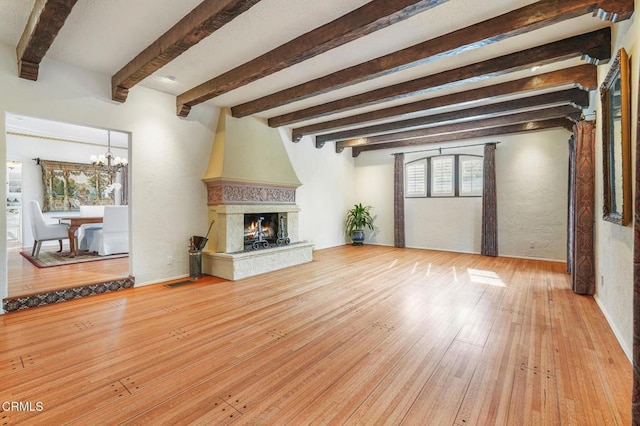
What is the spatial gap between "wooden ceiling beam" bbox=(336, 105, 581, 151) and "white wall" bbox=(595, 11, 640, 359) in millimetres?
1938

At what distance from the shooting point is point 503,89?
427 cm

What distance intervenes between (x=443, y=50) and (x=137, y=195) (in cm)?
448

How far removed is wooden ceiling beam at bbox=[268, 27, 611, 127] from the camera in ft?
9.90

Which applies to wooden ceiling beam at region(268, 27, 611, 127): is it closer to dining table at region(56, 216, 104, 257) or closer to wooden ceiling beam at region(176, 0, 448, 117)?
wooden ceiling beam at region(176, 0, 448, 117)

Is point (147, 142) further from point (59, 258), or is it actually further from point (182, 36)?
point (59, 258)

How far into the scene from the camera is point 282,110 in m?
5.77

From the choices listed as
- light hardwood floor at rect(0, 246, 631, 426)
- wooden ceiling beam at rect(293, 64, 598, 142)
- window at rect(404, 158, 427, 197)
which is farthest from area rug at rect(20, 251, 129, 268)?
window at rect(404, 158, 427, 197)

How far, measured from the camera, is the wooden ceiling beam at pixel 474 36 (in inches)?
93.6

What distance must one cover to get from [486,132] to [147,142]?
7068mm

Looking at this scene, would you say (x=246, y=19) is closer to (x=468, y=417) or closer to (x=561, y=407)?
(x=468, y=417)

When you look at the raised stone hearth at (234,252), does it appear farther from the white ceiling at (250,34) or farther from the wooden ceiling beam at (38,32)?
the wooden ceiling beam at (38,32)

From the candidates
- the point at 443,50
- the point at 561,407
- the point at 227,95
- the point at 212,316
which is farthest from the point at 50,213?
the point at 561,407

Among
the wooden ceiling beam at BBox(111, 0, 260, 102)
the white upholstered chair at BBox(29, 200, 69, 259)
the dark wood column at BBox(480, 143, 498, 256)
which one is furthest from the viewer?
the dark wood column at BBox(480, 143, 498, 256)

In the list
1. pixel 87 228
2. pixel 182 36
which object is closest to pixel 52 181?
pixel 87 228
